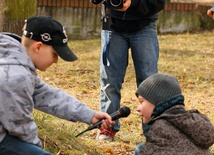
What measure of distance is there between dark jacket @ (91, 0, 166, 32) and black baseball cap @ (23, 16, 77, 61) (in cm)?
166

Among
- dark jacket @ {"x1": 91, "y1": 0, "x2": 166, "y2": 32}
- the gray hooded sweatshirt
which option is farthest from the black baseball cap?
dark jacket @ {"x1": 91, "y1": 0, "x2": 166, "y2": 32}

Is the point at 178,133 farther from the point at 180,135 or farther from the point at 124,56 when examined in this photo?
the point at 124,56

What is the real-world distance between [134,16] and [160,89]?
63.9 inches

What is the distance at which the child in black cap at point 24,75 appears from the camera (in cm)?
350

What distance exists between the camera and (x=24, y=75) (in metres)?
3.56

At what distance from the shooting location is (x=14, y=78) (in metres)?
3.50

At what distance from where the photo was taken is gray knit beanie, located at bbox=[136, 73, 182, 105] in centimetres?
388

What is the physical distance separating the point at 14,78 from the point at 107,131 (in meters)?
2.24

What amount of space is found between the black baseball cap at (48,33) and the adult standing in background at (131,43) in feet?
5.15

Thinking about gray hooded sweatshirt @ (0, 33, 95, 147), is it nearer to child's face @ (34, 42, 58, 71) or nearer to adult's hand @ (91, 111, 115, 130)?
child's face @ (34, 42, 58, 71)

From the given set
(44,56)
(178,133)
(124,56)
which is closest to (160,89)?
(178,133)

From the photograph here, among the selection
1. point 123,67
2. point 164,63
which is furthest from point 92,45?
point 123,67

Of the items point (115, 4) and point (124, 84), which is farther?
point (124, 84)

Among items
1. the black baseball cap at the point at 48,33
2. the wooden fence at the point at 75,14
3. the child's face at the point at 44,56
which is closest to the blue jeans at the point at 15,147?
the child's face at the point at 44,56
